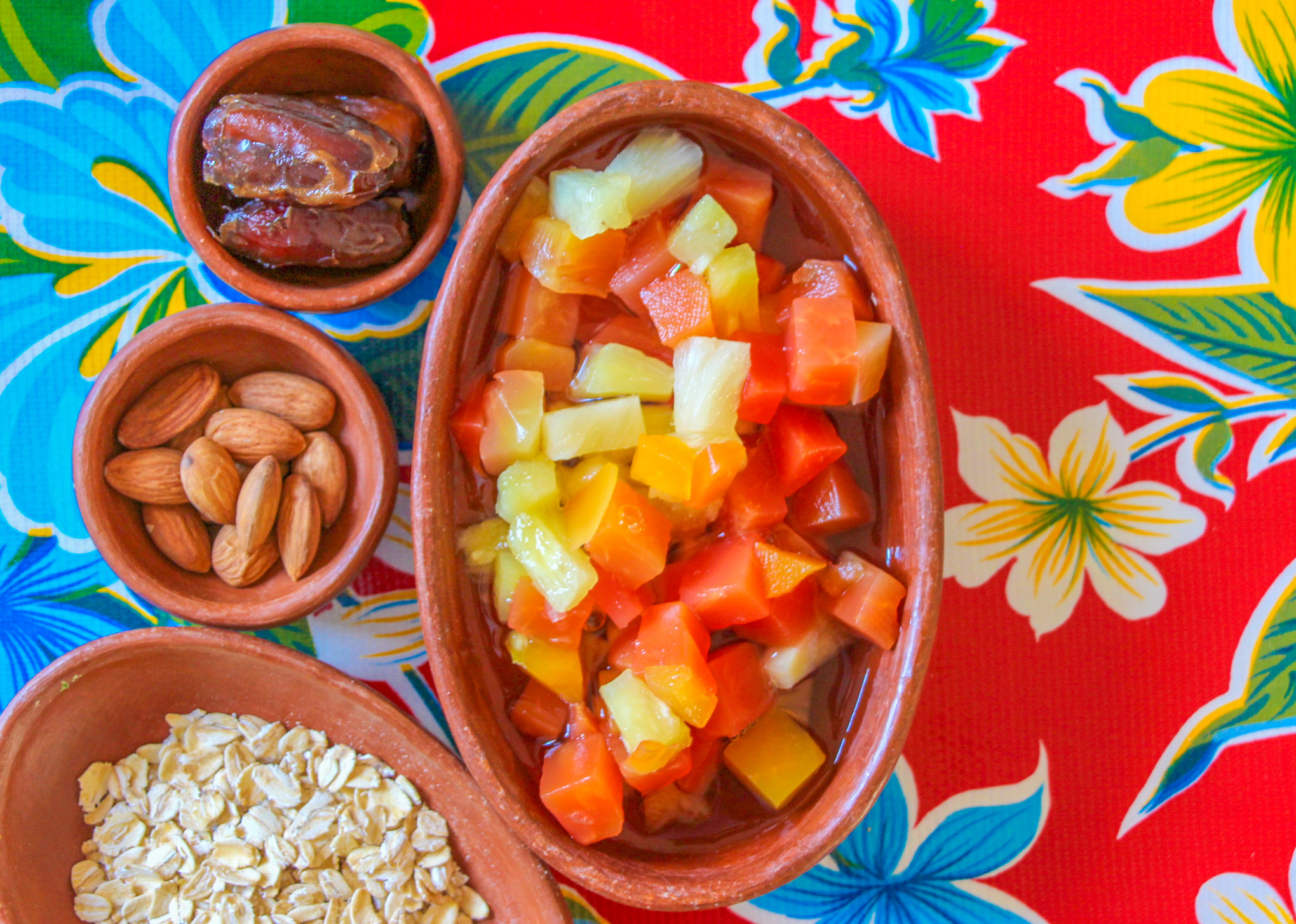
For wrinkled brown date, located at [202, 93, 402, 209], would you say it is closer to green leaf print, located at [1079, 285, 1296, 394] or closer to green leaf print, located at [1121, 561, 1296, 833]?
green leaf print, located at [1079, 285, 1296, 394]

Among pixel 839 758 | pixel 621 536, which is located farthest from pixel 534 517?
pixel 839 758

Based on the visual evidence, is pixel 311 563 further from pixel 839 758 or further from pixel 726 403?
pixel 839 758

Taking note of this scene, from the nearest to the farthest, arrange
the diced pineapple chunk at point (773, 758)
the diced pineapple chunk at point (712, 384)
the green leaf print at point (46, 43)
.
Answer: the diced pineapple chunk at point (712, 384)
the diced pineapple chunk at point (773, 758)
the green leaf print at point (46, 43)

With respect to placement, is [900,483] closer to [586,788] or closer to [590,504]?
[590,504]

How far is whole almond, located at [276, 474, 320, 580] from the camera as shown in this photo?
1080mm

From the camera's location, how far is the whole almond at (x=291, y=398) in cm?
110

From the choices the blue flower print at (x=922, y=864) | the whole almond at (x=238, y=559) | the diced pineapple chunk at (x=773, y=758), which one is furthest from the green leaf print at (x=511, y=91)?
the blue flower print at (x=922, y=864)

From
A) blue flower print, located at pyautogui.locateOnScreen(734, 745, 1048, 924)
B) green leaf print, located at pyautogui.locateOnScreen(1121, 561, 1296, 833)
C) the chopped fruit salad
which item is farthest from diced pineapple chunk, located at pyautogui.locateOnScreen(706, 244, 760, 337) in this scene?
green leaf print, located at pyautogui.locateOnScreen(1121, 561, 1296, 833)

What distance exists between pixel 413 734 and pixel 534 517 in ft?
1.10

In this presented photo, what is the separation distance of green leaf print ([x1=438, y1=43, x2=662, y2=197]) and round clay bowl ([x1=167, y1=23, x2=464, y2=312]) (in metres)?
0.10

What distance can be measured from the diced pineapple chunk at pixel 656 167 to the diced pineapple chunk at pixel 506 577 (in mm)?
421

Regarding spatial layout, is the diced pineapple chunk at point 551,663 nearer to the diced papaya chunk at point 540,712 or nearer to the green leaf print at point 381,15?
the diced papaya chunk at point 540,712

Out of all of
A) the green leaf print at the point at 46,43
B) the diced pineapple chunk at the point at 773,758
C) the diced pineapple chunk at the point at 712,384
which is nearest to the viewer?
the diced pineapple chunk at the point at 712,384

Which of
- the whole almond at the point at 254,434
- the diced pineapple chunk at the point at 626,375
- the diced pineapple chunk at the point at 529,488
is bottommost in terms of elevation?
the whole almond at the point at 254,434
